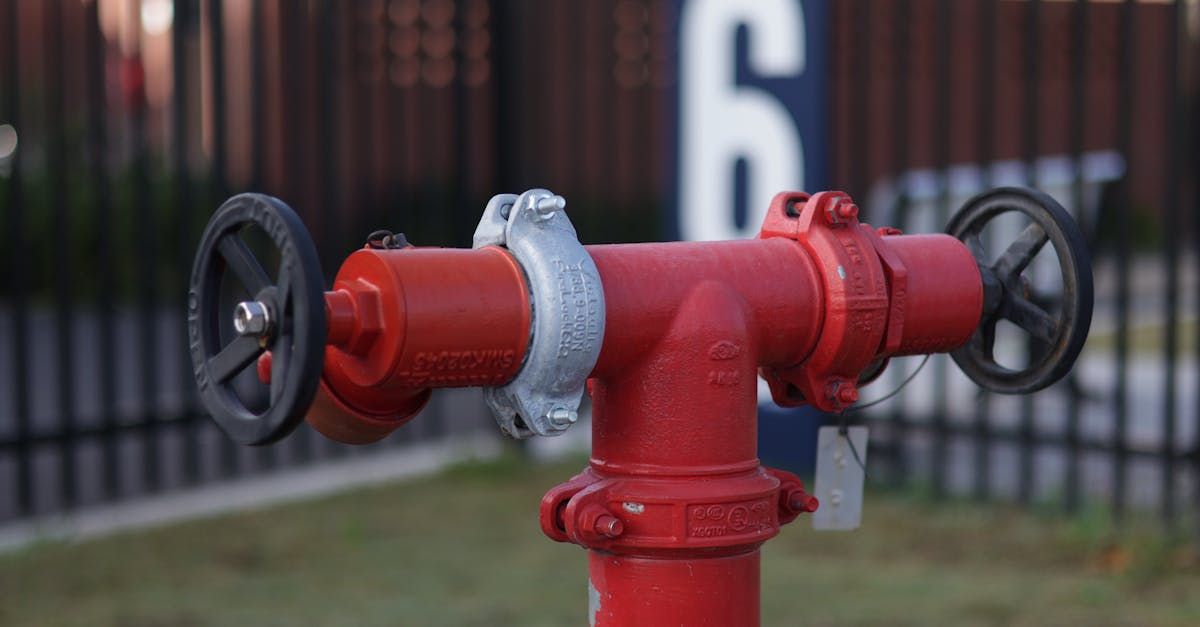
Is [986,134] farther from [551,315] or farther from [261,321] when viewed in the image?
[261,321]

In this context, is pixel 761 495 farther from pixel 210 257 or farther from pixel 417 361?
pixel 210 257

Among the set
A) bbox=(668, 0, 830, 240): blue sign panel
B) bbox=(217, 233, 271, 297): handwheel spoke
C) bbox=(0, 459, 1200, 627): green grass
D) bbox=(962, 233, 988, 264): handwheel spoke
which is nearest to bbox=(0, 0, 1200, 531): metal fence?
bbox=(668, 0, 830, 240): blue sign panel

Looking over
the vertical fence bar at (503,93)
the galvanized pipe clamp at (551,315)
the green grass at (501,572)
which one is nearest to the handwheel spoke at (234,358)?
the galvanized pipe clamp at (551,315)

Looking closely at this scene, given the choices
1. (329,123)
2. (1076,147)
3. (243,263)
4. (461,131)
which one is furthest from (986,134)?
(243,263)

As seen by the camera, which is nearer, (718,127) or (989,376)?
(989,376)

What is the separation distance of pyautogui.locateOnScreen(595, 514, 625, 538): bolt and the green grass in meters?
2.43

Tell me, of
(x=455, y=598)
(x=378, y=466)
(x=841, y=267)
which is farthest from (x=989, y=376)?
(x=378, y=466)

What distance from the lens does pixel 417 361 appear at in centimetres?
148

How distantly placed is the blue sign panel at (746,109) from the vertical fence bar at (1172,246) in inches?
46.8

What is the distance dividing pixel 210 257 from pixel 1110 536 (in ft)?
12.5

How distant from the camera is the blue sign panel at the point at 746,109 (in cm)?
539

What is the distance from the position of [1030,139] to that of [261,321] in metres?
4.06

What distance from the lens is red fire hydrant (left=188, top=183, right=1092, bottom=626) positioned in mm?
1477

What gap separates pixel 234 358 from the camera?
1.49 metres
